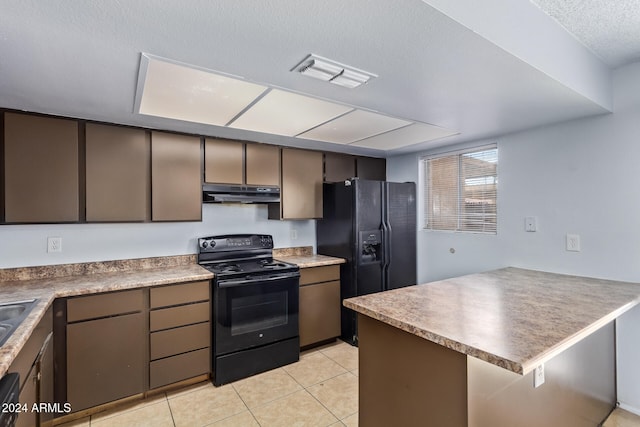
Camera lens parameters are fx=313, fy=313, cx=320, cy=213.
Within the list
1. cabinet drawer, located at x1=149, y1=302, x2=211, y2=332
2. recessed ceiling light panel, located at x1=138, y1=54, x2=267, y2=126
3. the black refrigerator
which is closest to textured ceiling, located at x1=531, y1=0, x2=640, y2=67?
recessed ceiling light panel, located at x1=138, y1=54, x2=267, y2=126

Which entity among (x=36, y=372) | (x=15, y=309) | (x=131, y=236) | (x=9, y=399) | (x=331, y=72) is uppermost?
(x=331, y=72)

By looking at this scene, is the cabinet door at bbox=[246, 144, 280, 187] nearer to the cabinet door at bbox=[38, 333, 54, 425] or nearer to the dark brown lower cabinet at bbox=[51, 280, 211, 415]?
the dark brown lower cabinet at bbox=[51, 280, 211, 415]

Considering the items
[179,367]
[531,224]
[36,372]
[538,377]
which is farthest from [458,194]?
[36,372]

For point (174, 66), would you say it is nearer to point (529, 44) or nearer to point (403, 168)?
point (529, 44)

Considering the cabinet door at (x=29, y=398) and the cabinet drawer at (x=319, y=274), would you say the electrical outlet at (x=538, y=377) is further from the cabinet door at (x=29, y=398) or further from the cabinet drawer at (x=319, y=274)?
the cabinet door at (x=29, y=398)

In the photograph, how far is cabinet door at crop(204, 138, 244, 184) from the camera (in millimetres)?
2922

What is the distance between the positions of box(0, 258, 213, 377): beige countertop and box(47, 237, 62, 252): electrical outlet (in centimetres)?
15

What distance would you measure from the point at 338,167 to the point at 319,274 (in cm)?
131

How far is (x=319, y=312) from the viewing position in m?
3.25

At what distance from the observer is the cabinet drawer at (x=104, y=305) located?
2.11 m

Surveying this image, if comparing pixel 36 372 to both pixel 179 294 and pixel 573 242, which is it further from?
pixel 573 242

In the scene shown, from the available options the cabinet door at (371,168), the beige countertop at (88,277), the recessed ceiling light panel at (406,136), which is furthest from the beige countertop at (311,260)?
the recessed ceiling light panel at (406,136)

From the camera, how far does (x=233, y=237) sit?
3258mm

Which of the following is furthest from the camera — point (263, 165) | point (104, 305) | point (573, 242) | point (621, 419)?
point (263, 165)
